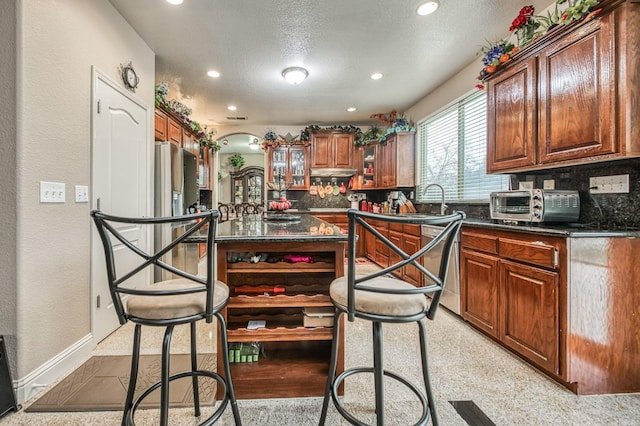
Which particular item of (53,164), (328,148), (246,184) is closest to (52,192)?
(53,164)

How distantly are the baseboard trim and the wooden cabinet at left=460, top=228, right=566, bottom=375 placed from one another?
3.01 metres

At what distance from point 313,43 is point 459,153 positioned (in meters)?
2.22

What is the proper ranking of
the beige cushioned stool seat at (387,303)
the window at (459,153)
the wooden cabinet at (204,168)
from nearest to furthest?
the beige cushioned stool seat at (387,303), the window at (459,153), the wooden cabinet at (204,168)

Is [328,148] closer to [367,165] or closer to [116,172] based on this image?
[367,165]

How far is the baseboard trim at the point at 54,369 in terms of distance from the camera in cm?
164

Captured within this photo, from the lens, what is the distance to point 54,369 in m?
1.83

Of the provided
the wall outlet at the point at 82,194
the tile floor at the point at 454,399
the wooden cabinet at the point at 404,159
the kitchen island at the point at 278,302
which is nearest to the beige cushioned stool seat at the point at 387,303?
the kitchen island at the point at 278,302

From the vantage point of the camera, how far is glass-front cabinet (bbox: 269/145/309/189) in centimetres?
605

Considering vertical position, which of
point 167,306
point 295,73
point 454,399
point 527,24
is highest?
point 295,73

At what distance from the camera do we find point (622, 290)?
5.59 feet

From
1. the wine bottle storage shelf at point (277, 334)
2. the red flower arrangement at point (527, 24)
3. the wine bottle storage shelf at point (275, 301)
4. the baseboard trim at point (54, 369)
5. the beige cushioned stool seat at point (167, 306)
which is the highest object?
the red flower arrangement at point (527, 24)

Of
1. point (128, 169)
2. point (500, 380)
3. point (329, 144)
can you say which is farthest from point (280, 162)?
point (500, 380)

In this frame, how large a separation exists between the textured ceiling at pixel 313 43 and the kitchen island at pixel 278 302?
210 centimetres

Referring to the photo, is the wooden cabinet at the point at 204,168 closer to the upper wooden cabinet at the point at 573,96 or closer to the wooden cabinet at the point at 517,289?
the wooden cabinet at the point at 517,289
